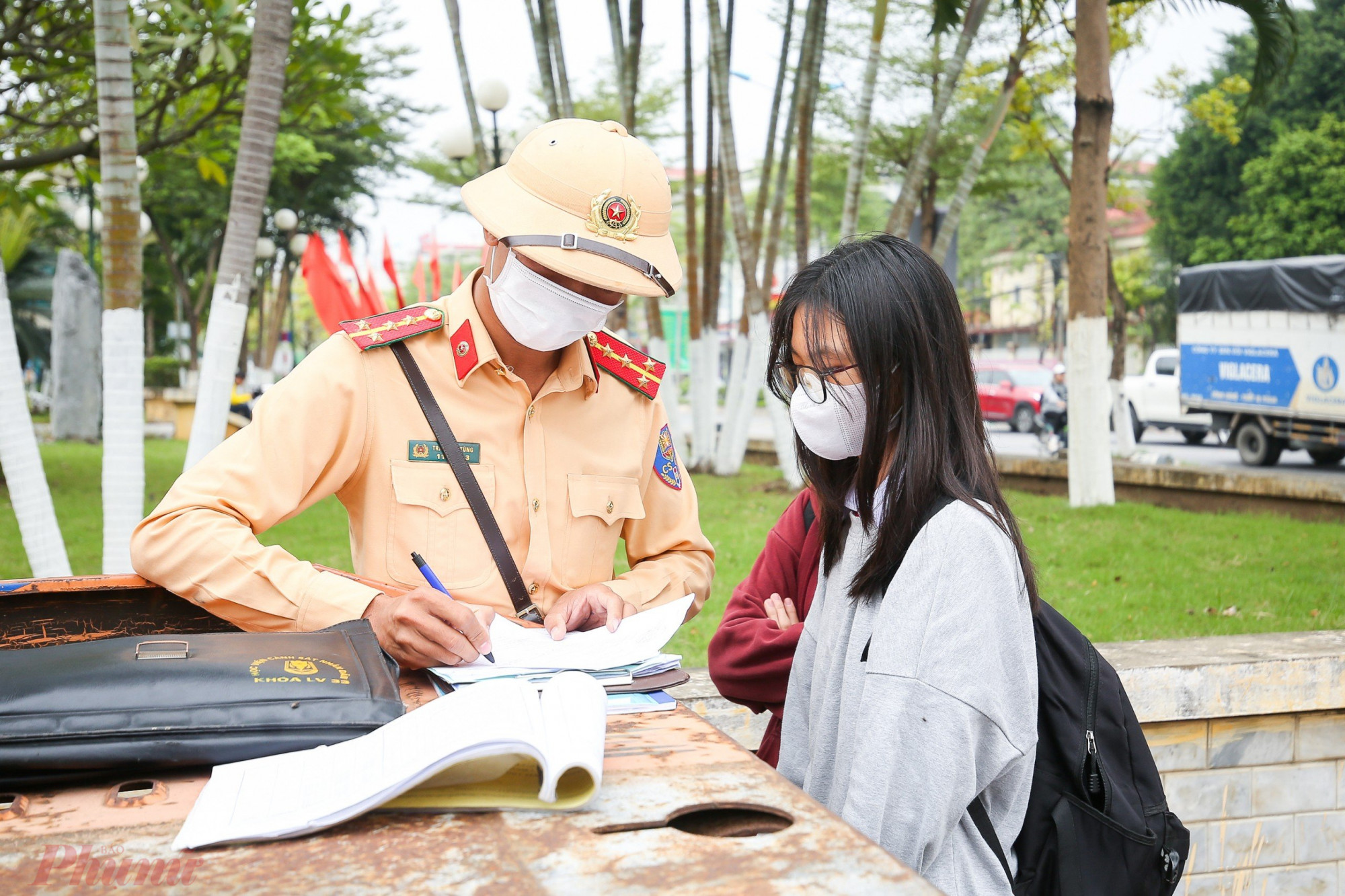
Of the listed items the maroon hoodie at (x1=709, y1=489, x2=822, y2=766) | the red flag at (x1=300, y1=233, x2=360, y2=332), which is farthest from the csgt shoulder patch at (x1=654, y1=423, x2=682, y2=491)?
the red flag at (x1=300, y1=233, x2=360, y2=332)

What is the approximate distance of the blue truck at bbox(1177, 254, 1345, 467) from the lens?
14844 millimetres

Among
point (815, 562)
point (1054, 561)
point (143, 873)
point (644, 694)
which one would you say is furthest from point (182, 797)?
point (1054, 561)

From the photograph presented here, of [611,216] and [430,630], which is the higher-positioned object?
[611,216]

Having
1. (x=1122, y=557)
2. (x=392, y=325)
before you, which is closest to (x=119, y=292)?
(x=392, y=325)

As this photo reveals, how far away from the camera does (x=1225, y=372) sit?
1678cm

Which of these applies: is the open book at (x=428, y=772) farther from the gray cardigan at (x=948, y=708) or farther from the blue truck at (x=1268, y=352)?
the blue truck at (x=1268, y=352)

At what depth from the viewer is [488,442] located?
7.07ft

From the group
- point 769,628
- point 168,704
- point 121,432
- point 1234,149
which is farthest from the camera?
point 1234,149

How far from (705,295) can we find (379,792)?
489 inches

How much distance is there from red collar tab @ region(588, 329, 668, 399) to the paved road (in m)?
10.8

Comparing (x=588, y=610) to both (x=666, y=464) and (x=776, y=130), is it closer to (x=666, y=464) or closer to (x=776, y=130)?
(x=666, y=464)

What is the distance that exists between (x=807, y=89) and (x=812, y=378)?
30.5 ft

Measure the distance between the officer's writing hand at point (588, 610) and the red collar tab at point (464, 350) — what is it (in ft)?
1.59

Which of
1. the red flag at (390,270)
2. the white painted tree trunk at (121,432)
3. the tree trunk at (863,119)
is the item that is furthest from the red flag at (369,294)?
the white painted tree trunk at (121,432)
